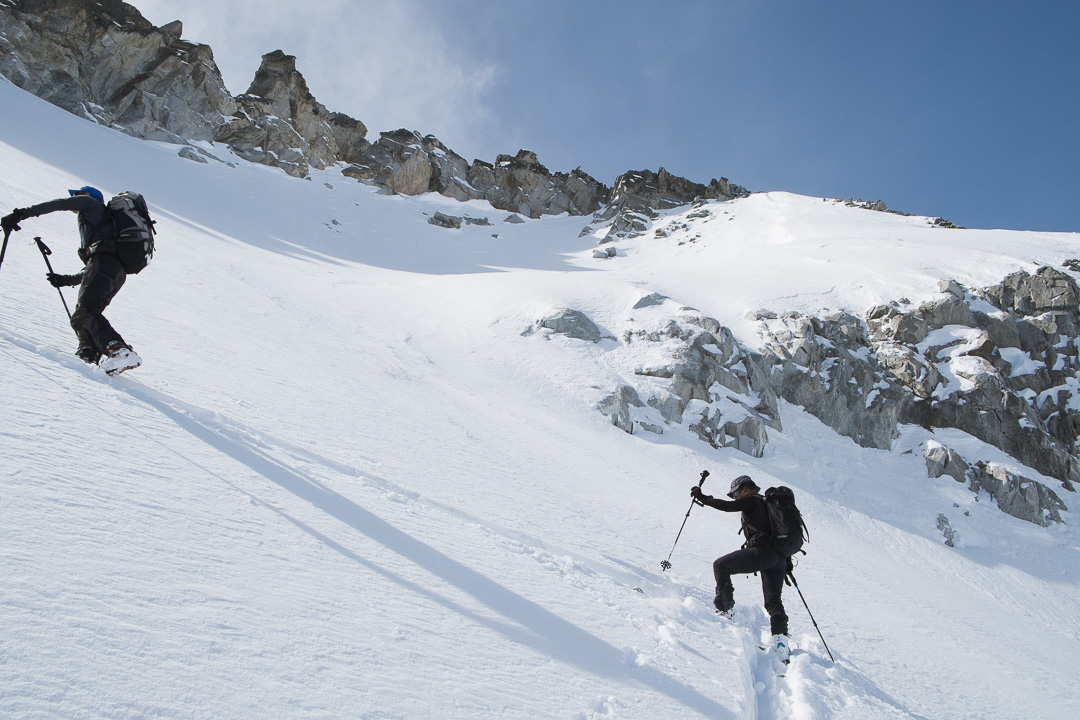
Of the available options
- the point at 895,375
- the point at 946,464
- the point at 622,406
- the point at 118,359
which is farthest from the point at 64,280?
the point at 895,375

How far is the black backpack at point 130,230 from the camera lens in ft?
17.8

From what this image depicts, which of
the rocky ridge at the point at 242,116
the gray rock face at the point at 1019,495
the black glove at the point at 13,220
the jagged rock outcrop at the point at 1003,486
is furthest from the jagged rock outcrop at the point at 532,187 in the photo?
the black glove at the point at 13,220

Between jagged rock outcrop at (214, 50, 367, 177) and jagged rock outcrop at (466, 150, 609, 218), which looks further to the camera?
jagged rock outcrop at (466, 150, 609, 218)

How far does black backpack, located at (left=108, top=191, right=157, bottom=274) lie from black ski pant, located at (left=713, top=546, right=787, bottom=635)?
6.61 meters

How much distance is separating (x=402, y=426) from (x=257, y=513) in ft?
14.6

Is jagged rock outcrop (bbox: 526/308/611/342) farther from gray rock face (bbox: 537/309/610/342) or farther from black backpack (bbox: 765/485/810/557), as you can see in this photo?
black backpack (bbox: 765/485/810/557)

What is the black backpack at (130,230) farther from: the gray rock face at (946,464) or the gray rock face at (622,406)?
the gray rock face at (946,464)

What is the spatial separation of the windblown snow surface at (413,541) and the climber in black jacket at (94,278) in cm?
33

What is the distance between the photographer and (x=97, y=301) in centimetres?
525

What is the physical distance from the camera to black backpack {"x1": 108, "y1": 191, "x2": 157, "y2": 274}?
543 centimetres

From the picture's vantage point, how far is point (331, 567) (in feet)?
10.6

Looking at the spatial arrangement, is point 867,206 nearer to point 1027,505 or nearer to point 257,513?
point 1027,505

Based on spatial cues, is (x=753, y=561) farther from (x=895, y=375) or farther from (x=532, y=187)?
(x=532, y=187)

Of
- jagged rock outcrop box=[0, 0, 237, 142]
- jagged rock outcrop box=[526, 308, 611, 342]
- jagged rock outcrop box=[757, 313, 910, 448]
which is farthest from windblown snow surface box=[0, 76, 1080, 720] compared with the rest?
jagged rock outcrop box=[0, 0, 237, 142]
